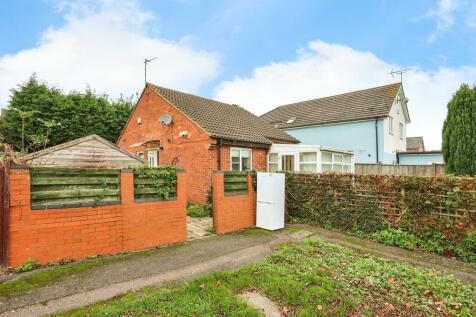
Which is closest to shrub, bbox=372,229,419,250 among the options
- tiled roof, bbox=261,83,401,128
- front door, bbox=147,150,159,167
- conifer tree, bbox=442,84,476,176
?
conifer tree, bbox=442,84,476,176

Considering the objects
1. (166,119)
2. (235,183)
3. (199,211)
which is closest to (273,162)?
(199,211)

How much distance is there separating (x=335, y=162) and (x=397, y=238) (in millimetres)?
5872

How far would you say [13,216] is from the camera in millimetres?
4473

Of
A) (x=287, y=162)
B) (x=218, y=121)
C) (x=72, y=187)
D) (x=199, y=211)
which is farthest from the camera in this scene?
(x=218, y=121)

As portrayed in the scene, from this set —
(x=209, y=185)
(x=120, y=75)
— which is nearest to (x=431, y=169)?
(x=209, y=185)

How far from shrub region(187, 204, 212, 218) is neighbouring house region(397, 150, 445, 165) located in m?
16.5

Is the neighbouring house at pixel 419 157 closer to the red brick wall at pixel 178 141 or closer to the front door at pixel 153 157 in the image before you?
the red brick wall at pixel 178 141

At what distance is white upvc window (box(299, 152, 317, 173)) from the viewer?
11266mm

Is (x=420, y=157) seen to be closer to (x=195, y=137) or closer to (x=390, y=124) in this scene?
(x=390, y=124)

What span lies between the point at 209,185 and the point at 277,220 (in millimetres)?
4067

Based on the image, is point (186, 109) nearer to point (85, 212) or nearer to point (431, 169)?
point (85, 212)

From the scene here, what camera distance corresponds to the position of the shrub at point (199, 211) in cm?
1008

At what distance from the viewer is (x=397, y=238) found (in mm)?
6520

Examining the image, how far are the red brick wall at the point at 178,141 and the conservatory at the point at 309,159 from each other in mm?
3585
